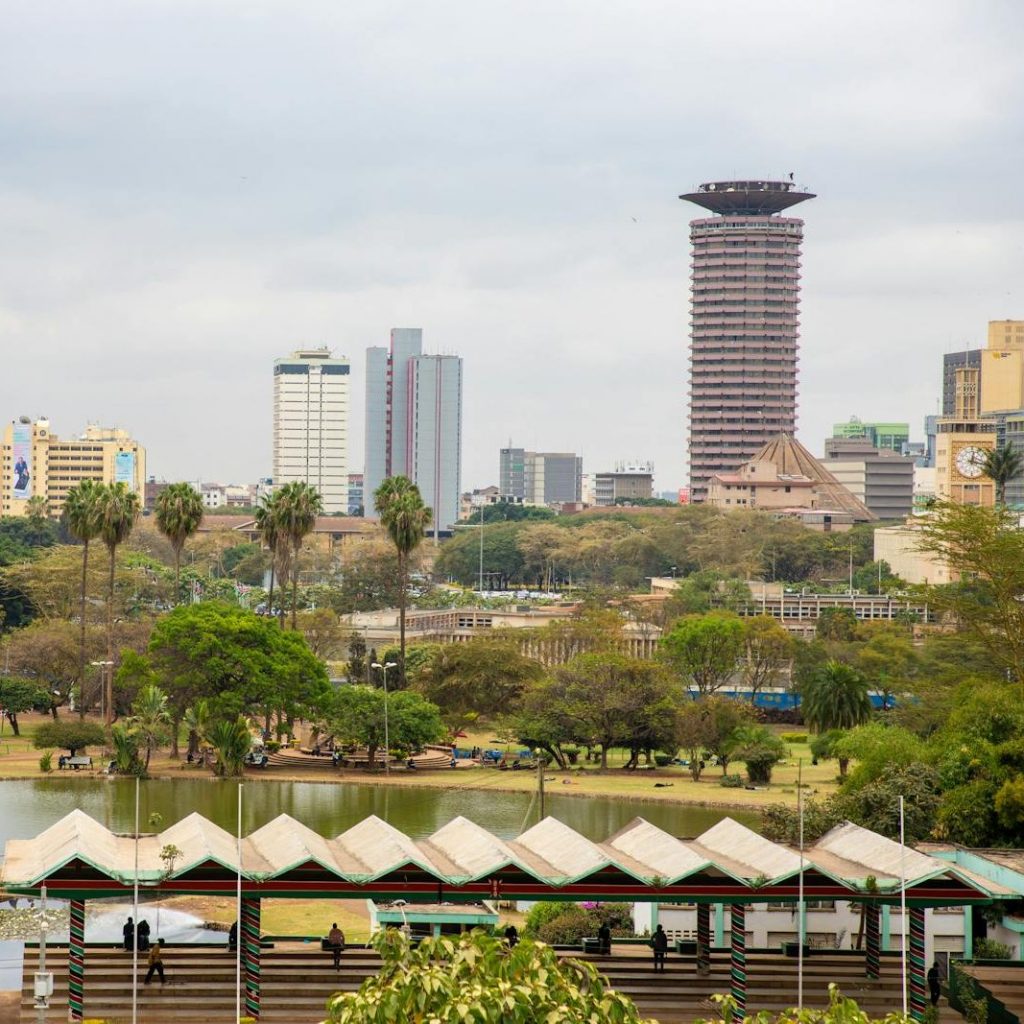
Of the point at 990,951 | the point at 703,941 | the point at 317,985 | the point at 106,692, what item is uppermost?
the point at 106,692

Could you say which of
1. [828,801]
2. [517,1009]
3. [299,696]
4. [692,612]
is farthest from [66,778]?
[692,612]

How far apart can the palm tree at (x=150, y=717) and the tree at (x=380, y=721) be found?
631 cm

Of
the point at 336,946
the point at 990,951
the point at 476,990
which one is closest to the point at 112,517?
the point at 336,946

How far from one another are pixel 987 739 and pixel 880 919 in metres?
11.4

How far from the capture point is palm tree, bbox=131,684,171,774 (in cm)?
7181

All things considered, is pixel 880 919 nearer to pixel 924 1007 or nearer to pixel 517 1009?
pixel 924 1007

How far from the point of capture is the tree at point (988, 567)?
6044 cm

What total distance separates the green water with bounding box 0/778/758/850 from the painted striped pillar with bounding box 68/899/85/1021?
2462 centimetres

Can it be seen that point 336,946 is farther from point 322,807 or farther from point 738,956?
point 322,807

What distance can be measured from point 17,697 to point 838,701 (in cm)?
3447

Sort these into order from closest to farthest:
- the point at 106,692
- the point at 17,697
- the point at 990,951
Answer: the point at 990,951 < the point at 106,692 < the point at 17,697

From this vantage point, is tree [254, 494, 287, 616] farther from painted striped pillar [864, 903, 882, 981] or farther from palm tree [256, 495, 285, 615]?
painted striped pillar [864, 903, 882, 981]

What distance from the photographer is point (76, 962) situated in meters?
32.5

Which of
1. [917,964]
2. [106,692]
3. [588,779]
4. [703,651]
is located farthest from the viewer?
[703,651]
